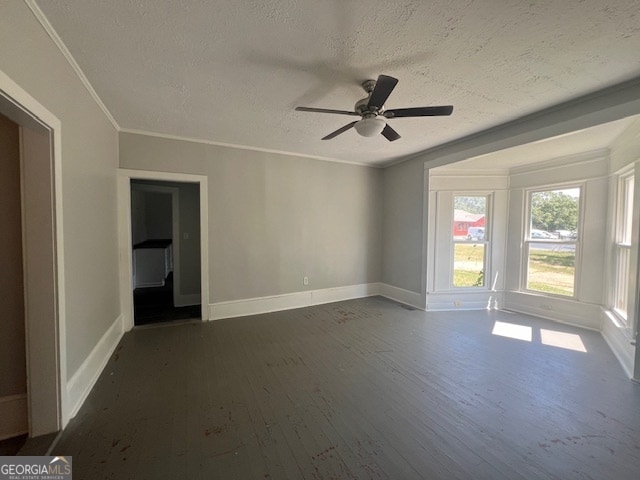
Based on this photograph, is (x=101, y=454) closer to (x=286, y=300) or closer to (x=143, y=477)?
(x=143, y=477)

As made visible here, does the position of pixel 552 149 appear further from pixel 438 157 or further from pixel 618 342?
pixel 618 342

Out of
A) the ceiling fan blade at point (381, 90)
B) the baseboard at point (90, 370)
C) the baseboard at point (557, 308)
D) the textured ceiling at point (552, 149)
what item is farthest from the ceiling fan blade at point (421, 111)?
the baseboard at point (557, 308)

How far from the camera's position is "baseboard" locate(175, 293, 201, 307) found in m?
4.49

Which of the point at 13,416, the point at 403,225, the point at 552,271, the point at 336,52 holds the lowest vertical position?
the point at 13,416

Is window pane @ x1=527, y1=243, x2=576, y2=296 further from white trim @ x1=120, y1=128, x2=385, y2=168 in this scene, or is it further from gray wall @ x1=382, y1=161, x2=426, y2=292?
white trim @ x1=120, y1=128, x2=385, y2=168

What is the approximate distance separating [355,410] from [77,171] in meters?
2.79

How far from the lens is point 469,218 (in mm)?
4488

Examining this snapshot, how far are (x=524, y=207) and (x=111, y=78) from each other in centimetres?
556

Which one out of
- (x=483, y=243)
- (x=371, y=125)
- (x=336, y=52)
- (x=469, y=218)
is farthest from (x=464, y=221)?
(x=336, y=52)

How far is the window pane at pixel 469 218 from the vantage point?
4457 millimetres

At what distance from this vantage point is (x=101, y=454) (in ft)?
4.99

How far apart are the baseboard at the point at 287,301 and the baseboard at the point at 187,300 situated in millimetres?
1051

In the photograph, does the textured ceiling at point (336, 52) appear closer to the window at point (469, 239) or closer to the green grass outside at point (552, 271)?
the window at point (469, 239)

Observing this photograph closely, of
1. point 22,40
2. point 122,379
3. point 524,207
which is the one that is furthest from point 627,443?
point 22,40
